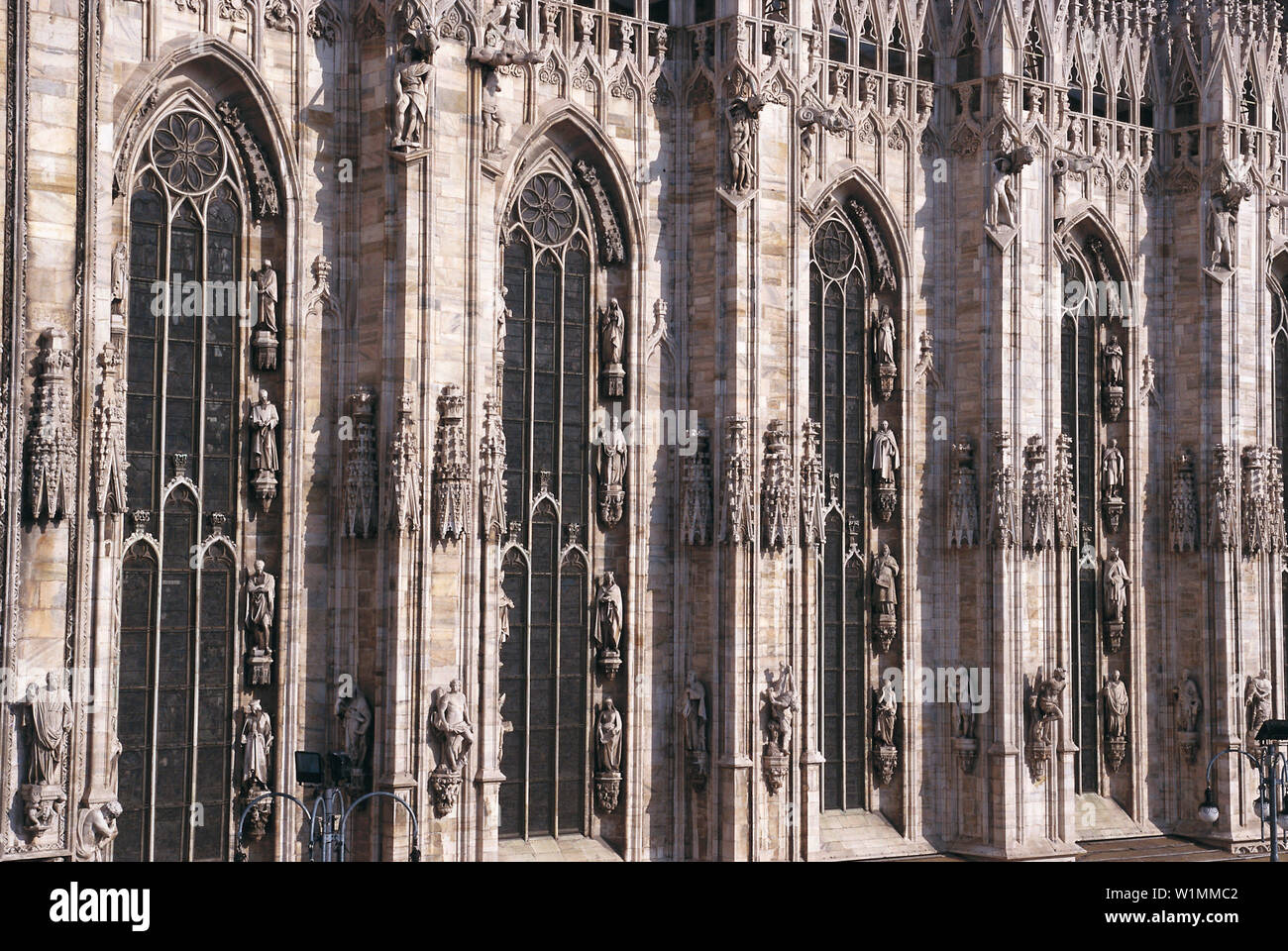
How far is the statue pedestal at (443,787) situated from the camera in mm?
28984

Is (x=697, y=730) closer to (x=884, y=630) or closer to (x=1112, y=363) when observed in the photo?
(x=884, y=630)

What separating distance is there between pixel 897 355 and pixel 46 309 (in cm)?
1724

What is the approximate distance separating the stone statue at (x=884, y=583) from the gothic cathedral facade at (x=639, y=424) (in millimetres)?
121

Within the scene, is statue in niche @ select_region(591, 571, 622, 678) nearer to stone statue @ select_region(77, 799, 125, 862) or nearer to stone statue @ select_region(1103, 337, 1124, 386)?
stone statue @ select_region(77, 799, 125, 862)

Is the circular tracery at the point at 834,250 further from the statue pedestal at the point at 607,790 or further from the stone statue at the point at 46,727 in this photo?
the stone statue at the point at 46,727

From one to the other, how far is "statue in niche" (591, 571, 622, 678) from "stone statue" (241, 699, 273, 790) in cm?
623

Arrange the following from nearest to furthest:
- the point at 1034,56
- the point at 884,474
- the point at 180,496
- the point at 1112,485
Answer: the point at 180,496
the point at 884,474
the point at 1034,56
the point at 1112,485

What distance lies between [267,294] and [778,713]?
11110mm

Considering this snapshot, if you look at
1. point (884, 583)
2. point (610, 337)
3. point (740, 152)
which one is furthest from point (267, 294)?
point (884, 583)

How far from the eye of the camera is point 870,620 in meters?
36.2

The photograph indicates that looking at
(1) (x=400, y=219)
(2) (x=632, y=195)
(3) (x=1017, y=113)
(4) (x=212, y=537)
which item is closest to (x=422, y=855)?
(4) (x=212, y=537)

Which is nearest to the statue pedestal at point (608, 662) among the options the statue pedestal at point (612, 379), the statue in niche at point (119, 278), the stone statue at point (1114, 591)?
the statue pedestal at point (612, 379)

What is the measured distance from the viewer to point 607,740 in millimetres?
32219

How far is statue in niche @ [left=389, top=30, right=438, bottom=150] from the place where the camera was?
2892 cm
